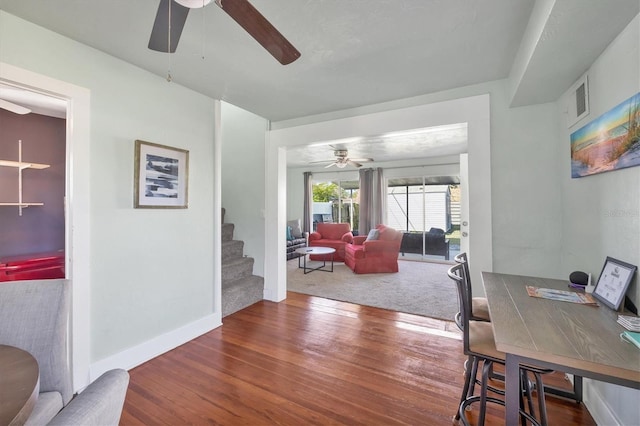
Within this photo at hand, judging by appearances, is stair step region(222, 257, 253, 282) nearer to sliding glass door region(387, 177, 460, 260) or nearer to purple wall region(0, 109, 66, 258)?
purple wall region(0, 109, 66, 258)

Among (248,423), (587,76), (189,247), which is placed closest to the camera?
(248,423)

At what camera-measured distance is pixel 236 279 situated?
11.8 ft

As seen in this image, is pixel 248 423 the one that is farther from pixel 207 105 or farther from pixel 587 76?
pixel 587 76

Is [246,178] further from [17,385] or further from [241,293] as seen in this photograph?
[17,385]

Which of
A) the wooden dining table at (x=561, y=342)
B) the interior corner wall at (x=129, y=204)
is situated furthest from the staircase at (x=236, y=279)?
the wooden dining table at (x=561, y=342)

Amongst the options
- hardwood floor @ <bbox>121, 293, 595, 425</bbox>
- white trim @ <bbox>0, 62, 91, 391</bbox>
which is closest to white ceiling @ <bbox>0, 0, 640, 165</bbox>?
white trim @ <bbox>0, 62, 91, 391</bbox>

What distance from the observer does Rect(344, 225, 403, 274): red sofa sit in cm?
527

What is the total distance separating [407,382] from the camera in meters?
1.96

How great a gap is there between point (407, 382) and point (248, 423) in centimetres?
112

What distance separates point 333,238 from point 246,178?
11.4 ft

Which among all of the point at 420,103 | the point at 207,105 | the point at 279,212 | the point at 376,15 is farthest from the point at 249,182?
the point at 376,15

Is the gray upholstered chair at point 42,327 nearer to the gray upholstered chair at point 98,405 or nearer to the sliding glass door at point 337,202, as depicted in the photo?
the gray upholstered chair at point 98,405

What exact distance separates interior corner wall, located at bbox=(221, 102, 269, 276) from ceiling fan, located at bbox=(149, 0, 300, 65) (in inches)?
87.9

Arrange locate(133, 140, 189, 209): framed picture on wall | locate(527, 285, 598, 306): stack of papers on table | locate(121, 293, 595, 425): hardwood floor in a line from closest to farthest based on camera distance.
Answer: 1. locate(527, 285, 598, 306): stack of papers on table
2. locate(121, 293, 595, 425): hardwood floor
3. locate(133, 140, 189, 209): framed picture on wall
